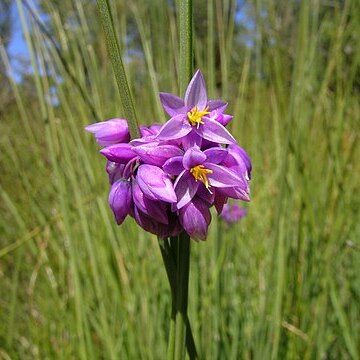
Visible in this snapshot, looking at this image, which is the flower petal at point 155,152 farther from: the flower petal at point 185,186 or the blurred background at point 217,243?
the blurred background at point 217,243

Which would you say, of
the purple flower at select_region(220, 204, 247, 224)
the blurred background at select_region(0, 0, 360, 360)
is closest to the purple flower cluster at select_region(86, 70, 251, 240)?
the blurred background at select_region(0, 0, 360, 360)

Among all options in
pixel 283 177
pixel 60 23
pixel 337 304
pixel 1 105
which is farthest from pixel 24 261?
pixel 1 105

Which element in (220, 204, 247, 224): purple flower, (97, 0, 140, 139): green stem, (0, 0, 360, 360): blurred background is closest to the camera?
(97, 0, 140, 139): green stem

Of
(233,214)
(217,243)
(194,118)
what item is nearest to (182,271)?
(194,118)

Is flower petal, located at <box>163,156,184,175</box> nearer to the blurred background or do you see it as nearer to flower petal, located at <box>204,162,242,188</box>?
flower petal, located at <box>204,162,242,188</box>

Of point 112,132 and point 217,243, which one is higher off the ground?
point 112,132

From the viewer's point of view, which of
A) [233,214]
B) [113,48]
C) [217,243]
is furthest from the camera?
[233,214]

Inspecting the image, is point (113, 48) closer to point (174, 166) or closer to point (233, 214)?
point (174, 166)
